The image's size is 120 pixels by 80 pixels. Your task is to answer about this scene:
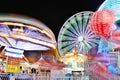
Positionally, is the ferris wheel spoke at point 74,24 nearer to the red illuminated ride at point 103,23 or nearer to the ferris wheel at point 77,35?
the ferris wheel at point 77,35

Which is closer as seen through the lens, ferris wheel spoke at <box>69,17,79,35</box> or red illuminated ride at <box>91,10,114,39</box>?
red illuminated ride at <box>91,10,114,39</box>

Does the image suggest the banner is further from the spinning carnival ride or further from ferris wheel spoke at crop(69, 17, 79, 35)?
ferris wheel spoke at crop(69, 17, 79, 35)

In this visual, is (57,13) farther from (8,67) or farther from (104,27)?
(8,67)

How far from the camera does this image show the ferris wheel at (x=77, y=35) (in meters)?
3.99

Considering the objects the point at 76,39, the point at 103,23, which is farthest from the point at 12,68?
the point at 103,23

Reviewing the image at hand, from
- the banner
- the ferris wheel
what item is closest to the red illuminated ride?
the ferris wheel

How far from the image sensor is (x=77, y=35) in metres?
4.06

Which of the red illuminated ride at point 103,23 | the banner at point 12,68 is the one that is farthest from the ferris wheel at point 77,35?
the banner at point 12,68

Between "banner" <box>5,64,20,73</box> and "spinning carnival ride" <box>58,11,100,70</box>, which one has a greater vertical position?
"spinning carnival ride" <box>58,11,100,70</box>

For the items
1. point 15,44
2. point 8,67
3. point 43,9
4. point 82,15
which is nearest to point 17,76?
point 8,67

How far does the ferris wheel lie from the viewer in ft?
13.1

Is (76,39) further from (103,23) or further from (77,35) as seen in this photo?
(103,23)

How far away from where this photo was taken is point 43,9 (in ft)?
13.1

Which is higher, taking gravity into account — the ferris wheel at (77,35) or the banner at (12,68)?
the ferris wheel at (77,35)
